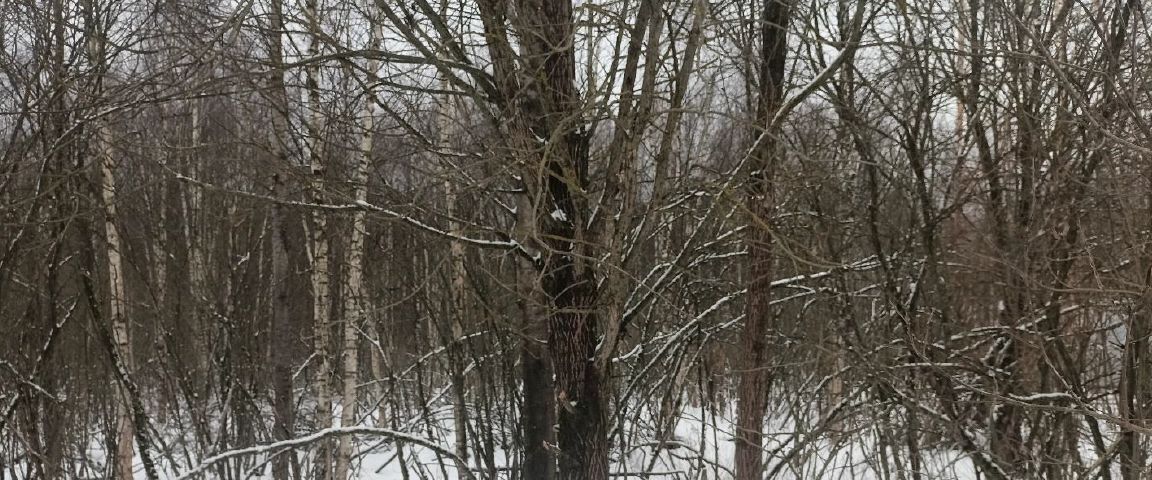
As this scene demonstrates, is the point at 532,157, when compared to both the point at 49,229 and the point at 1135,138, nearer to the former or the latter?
the point at 1135,138

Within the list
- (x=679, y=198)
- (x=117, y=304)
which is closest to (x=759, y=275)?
(x=679, y=198)

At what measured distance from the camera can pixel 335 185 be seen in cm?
548

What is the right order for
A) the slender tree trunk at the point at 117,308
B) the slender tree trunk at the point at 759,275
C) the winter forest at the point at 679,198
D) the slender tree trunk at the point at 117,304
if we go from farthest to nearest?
the slender tree trunk at the point at 117,308 < the slender tree trunk at the point at 117,304 < the slender tree trunk at the point at 759,275 < the winter forest at the point at 679,198

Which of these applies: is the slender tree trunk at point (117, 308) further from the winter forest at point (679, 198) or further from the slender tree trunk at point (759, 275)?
the slender tree trunk at point (759, 275)

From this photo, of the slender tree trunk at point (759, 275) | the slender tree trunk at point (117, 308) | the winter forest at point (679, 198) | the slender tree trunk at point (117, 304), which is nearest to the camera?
the winter forest at point (679, 198)

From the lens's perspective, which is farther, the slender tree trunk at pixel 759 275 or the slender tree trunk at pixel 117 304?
the slender tree trunk at pixel 117 304

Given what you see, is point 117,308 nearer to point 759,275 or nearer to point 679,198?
point 679,198

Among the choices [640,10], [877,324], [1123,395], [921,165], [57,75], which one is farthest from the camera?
[877,324]

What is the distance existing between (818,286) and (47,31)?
570cm

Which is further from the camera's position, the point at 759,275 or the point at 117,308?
the point at 117,308

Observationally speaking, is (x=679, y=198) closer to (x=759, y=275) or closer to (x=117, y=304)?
(x=759, y=275)

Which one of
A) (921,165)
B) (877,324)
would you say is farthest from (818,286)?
(921,165)

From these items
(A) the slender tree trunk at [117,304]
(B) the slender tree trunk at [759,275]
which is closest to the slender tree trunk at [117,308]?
(A) the slender tree trunk at [117,304]

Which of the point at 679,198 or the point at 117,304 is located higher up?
the point at 679,198
